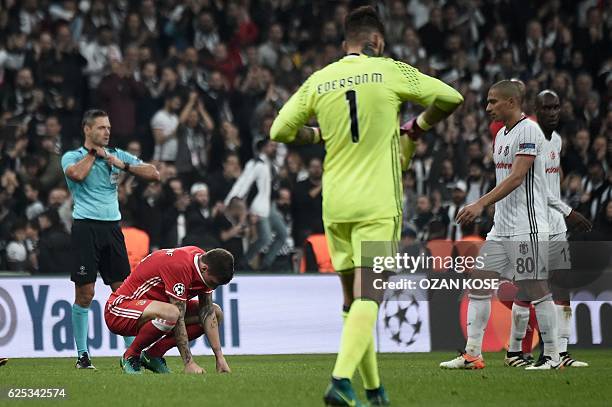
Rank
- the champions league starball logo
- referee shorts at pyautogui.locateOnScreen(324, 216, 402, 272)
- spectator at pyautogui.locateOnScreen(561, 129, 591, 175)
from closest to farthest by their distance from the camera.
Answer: referee shorts at pyautogui.locateOnScreen(324, 216, 402, 272)
the champions league starball logo
spectator at pyautogui.locateOnScreen(561, 129, 591, 175)

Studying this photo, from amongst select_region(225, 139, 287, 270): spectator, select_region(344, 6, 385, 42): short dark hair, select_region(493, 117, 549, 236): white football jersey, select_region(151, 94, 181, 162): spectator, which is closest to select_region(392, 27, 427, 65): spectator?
select_region(225, 139, 287, 270): spectator

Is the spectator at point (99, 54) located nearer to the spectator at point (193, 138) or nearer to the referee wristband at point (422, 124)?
the spectator at point (193, 138)

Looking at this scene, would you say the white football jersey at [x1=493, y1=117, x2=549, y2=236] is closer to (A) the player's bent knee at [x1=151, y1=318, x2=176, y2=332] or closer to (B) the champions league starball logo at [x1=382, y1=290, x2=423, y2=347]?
(A) the player's bent knee at [x1=151, y1=318, x2=176, y2=332]

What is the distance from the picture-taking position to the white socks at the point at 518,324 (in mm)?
11812

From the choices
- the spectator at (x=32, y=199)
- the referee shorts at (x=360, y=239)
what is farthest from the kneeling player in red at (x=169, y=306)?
the spectator at (x=32, y=199)

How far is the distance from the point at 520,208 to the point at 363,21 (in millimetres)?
3810

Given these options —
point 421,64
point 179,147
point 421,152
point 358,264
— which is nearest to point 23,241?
point 179,147

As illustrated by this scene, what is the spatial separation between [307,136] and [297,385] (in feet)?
7.86

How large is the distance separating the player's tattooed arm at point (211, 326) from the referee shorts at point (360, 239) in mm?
2822

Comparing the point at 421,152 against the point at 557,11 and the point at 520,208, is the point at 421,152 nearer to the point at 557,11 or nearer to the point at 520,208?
the point at 557,11

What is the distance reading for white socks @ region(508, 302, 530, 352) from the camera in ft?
38.8

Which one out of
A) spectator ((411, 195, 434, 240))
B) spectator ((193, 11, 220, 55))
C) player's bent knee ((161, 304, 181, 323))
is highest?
spectator ((193, 11, 220, 55))

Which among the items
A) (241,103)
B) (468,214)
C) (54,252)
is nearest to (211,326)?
(468,214)

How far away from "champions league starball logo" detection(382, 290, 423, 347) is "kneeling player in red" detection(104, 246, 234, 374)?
428 centimetres
